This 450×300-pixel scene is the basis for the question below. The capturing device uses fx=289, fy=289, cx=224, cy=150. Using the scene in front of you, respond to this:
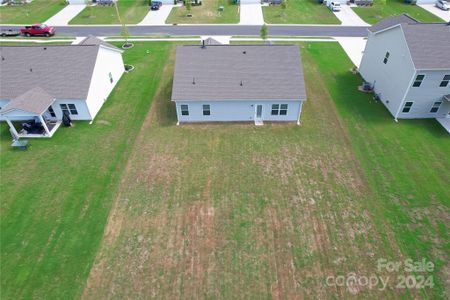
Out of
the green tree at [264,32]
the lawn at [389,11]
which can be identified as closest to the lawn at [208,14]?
the green tree at [264,32]

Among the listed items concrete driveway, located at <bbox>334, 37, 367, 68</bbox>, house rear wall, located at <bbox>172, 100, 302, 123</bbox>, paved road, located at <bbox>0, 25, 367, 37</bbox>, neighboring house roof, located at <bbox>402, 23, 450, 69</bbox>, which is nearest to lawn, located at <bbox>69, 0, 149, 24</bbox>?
paved road, located at <bbox>0, 25, 367, 37</bbox>

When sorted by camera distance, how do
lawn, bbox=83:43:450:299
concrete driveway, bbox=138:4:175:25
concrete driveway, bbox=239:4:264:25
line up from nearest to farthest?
lawn, bbox=83:43:450:299 < concrete driveway, bbox=239:4:264:25 < concrete driveway, bbox=138:4:175:25

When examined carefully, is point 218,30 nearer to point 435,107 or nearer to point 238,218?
point 435,107

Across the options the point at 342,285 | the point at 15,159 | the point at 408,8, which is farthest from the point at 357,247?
the point at 408,8

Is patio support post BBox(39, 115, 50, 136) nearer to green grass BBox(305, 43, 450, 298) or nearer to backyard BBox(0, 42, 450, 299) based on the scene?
backyard BBox(0, 42, 450, 299)

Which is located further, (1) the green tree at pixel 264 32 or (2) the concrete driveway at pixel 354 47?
(1) the green tree at pixel 264 32

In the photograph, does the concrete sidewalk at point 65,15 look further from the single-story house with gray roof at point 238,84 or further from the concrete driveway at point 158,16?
the single-story house with gray roof at point 238,84

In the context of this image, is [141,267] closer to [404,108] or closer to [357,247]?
[357,247]
